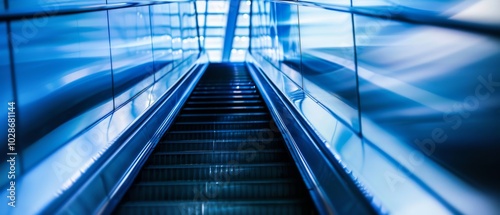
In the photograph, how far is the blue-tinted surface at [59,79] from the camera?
3.47 metres

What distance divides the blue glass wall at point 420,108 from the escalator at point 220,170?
0.47 metres

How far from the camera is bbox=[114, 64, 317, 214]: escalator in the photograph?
3.26 m

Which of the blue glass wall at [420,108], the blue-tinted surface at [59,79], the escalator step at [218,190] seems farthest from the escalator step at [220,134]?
the escalator step at [218,190]

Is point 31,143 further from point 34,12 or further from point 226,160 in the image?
point 226,160

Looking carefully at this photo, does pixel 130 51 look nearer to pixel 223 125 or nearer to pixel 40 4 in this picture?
pixel 223 125

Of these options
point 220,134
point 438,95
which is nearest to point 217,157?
point 220,134

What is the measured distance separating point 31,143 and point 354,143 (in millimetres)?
2167

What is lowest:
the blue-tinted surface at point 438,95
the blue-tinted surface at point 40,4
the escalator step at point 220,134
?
the escalator step at point 220,134

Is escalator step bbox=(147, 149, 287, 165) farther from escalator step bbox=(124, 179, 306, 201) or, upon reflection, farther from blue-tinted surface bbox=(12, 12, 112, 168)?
escalator step bbox=(124, 179, 306, 201)

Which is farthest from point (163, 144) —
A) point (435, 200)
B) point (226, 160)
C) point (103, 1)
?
point (435, 200)

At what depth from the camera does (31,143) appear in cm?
335

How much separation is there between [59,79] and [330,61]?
3.05m

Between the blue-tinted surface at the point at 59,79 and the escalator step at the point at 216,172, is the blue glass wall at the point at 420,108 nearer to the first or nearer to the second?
the escalator step at the point at 216,172

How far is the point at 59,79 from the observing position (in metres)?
4.32
